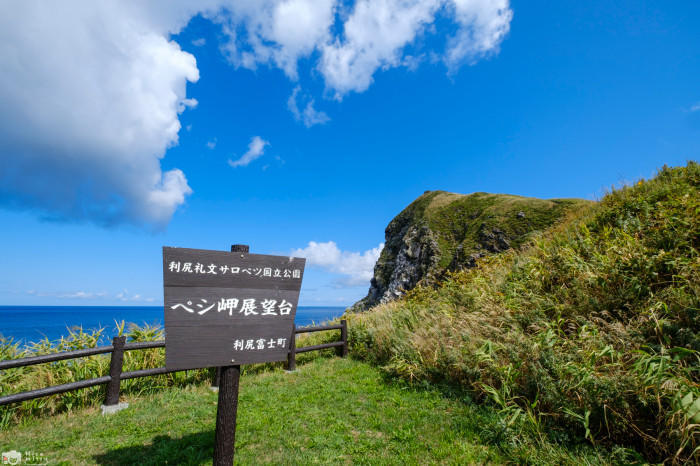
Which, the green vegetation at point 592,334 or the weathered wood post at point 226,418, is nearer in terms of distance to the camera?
the weathered wood post at point 226,418

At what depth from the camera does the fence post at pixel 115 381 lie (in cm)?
557

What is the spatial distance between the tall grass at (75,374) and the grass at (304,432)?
26cm

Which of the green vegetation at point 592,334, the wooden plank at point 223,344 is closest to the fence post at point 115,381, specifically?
the wooden plank at point 223,344

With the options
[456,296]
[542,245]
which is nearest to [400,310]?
[456,296]

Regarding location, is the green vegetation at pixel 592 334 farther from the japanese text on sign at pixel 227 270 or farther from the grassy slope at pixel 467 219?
the grassy slope at pixel 467 219

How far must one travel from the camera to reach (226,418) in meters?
3.32

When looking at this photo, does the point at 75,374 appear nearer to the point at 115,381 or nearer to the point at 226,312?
the point at 115,381

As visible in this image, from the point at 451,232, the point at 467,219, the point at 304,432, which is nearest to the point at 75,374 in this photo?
the point at 304,432

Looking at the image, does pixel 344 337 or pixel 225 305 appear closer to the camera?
pixel 225 305

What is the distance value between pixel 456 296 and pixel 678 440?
18.1ft

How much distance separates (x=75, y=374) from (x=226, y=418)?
16.6 feet

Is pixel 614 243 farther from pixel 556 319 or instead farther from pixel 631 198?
pixel 631 198

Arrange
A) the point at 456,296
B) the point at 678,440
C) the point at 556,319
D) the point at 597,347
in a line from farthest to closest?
the point at 456,296 → the point at 556,319 → the point at 597,347 → the point at 678,440

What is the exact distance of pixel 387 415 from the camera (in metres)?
5.10
